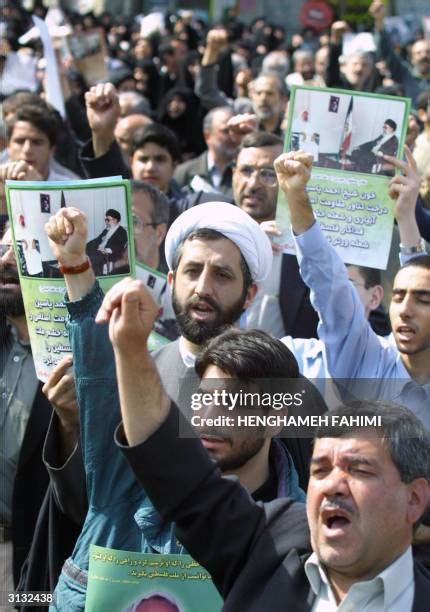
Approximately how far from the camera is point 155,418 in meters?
2.42

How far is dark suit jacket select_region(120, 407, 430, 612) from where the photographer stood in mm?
2430

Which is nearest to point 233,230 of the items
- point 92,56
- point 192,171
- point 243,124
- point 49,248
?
point 49,248

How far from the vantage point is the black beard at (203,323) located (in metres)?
3.41

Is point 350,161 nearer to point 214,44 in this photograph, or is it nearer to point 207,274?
point 207,274

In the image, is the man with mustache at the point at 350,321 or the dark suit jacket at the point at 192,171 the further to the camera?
the dark suit jacket at the point at 192,171

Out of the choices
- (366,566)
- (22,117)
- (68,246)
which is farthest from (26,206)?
(22,117)

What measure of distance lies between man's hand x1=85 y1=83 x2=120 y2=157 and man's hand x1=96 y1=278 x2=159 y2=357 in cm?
298

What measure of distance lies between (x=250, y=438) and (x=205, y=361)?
224 mm

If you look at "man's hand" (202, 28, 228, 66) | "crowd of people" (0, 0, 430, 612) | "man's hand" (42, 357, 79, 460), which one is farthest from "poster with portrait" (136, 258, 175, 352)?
"man's hand" (202, 28, 228, 66)

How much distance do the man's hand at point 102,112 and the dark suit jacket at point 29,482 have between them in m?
1.73

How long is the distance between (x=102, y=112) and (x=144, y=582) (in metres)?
2.87

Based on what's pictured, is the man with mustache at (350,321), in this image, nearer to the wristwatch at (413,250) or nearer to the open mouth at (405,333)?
the open mouth at (405,333)

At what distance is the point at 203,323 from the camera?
3436mm

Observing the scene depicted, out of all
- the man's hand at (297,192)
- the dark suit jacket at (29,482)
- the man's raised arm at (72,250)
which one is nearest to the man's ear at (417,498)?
the man's raised arm at (72,250)
